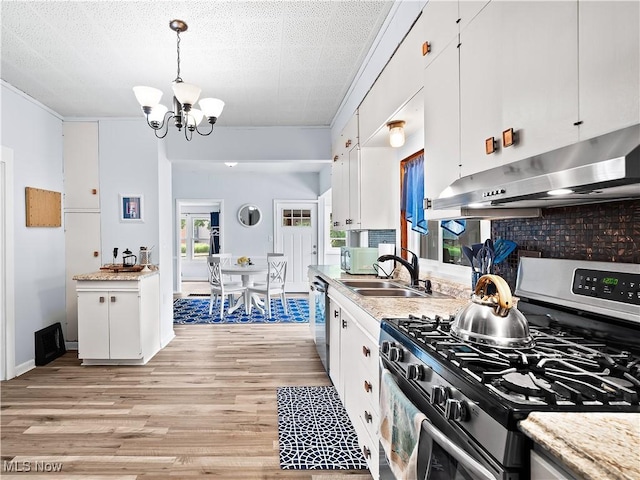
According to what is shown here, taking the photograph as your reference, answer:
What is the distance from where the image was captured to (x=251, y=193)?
338 inches

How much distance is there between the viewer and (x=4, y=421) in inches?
108

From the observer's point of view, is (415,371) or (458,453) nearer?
(458,453)

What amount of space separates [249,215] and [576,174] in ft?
26.0

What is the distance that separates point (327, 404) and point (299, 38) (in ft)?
8.67

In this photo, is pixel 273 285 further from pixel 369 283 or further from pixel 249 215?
pixel 369 283

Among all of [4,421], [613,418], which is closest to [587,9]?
[613,418]

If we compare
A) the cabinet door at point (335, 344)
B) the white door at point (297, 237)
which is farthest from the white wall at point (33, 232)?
the white door at point (297, 237)

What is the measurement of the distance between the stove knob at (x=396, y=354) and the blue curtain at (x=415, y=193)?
5.63ft

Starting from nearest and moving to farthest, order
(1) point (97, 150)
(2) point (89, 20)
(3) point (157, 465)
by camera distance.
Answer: (3) point (157, 465), (2) point (89, 20), (1) point (97, 150)

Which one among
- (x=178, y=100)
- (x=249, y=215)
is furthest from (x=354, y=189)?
(x=249, y=215)

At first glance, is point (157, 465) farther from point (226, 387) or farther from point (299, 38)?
point (299, 38)

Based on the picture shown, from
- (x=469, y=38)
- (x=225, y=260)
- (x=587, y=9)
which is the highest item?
(x=469, y=38)

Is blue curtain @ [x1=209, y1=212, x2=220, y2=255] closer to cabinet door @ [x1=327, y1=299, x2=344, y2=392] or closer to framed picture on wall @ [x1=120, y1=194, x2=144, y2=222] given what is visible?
framed picture on wall @ [x1=120, y1=194, x2=144, y2=222]

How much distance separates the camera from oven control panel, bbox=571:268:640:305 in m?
1.16
